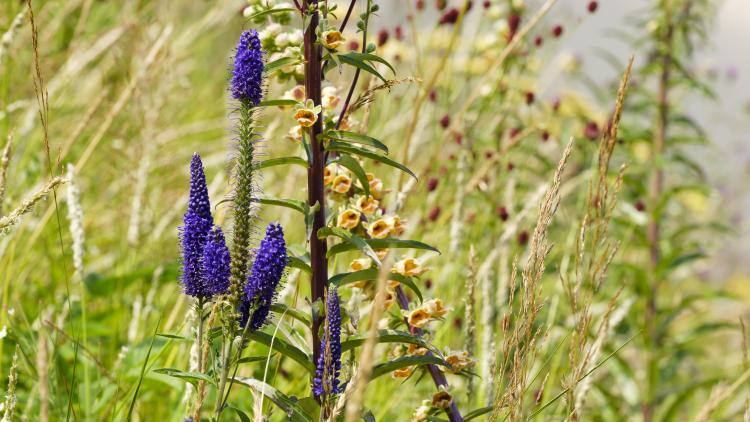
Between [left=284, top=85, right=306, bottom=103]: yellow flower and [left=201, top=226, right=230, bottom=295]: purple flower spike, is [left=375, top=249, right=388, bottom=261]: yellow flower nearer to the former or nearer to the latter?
[left=284, top=85, right=306, bottom=103]: yellow flower

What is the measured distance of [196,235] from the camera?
1109mm

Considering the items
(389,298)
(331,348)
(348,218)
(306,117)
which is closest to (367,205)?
(348,218)

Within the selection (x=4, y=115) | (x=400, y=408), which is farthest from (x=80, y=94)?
(x=400, y=408)

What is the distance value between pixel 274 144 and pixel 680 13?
2.15 m

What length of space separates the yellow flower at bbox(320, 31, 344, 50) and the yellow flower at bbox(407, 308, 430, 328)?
19.9 inches

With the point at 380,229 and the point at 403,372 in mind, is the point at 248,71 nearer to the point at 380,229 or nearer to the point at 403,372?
the point at 380,229

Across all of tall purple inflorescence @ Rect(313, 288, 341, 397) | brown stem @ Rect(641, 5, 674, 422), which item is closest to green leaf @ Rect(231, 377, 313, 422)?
tall purple inflorescence @ Rect(313, 288, 341, 397)

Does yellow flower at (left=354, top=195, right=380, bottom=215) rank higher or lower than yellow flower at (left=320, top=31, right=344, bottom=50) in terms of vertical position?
lower

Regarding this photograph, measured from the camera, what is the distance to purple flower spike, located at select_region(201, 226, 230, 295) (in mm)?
Result: 1064

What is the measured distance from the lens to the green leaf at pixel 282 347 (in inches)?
47.3

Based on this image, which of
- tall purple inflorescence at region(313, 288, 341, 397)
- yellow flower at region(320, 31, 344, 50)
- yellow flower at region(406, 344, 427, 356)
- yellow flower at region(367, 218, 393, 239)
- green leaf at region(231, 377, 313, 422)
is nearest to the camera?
tall purple inflorescence at region(313, 288, 341, 397)

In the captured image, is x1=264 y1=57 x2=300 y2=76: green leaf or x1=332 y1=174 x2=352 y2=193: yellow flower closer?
x1=264 y1=57 x2=300 y2=76: green leaf

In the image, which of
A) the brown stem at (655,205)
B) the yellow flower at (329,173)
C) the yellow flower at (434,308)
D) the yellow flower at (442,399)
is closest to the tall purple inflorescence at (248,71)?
the yellow flower at (329,173)

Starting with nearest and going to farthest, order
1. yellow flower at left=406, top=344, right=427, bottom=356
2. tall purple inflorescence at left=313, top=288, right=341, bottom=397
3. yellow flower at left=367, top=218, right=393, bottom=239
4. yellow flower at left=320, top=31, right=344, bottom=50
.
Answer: tall purple inflorescence at left=313, top=288, right=341, bottom=397 < yellow flower at left=320, top=31, right=344, bottom=50 < yellow flower at left=406, top=344, right=427, bottom=356 < yellow flower at left=367, top=218, right=393, bottom=239
